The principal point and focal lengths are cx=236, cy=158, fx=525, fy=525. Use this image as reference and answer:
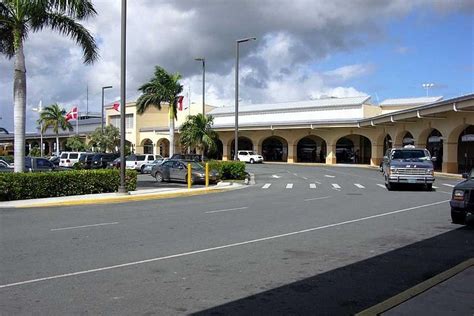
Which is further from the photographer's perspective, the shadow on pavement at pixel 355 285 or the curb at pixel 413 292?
the shadow on pavement at pixel 355 285

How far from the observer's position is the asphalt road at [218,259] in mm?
6188

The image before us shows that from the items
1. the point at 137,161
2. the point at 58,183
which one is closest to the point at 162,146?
the point at 137,161

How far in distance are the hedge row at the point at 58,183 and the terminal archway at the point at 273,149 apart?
5756 cm

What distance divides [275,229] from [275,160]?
68633 millimetres

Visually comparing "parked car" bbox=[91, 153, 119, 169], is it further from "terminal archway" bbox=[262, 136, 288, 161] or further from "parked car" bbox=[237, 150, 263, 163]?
"terminal archway" bbox=[262, 136, 288, 161]

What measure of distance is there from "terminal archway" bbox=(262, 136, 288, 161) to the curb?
2829 inches

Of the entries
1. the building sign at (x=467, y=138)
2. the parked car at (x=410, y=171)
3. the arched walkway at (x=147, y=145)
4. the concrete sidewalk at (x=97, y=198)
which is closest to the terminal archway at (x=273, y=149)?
the arched walkway at (x=147, y=145)

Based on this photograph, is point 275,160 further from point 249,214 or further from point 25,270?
point 25,270

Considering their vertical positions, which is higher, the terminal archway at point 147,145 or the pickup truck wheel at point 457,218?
the terminal archway at point 147,145

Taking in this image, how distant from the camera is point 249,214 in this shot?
15.0 m

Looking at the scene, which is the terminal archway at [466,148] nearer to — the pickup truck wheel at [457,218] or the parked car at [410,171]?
the parked car at [410,171]

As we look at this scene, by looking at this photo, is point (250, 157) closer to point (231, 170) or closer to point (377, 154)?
point (377, 154)

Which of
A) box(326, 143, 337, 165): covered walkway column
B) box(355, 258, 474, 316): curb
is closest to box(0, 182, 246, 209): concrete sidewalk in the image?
box(355, 258, 474, 316): curb

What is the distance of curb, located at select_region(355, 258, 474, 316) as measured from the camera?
5.60 meters
